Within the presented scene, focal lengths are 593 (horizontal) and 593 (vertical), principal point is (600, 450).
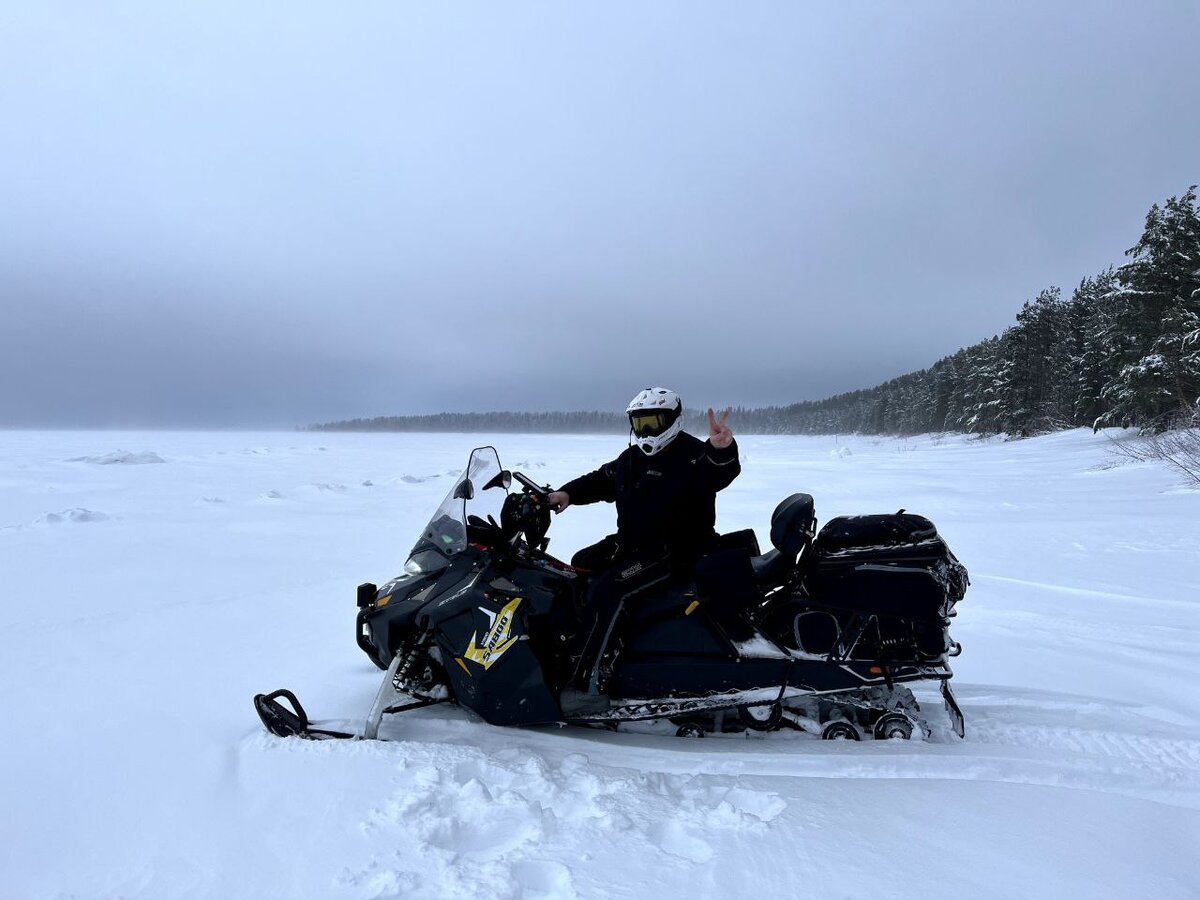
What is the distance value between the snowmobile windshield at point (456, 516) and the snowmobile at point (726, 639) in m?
0.07

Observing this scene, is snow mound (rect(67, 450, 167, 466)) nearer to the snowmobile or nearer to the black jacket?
the snowmobile

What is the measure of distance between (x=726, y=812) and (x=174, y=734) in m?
2.42

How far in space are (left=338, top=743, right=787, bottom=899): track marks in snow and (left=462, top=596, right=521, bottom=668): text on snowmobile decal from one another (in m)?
0.41

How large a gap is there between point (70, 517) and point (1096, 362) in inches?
1513

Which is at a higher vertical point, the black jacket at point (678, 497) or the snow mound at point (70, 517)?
the black jacket at point (678, 497)

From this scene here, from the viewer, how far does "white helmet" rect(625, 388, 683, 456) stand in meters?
3.11

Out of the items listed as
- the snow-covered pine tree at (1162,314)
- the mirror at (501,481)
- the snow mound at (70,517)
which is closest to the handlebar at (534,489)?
the mirror at (501,481)

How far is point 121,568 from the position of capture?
217 inches

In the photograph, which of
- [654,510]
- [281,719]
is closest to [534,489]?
[654,510]

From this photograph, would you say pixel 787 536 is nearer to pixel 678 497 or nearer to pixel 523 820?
Result: pixel 678 497

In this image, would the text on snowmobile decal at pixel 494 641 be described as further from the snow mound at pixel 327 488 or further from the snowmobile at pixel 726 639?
the snow mound at pixel 327 488

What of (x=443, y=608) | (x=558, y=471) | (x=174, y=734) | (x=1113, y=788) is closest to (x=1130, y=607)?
(x=1113, y=788)

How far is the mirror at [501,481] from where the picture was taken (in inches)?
135

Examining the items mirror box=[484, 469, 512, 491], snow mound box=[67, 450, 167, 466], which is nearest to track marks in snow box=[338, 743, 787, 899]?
mirror box=[484, 469, 512, 491]
